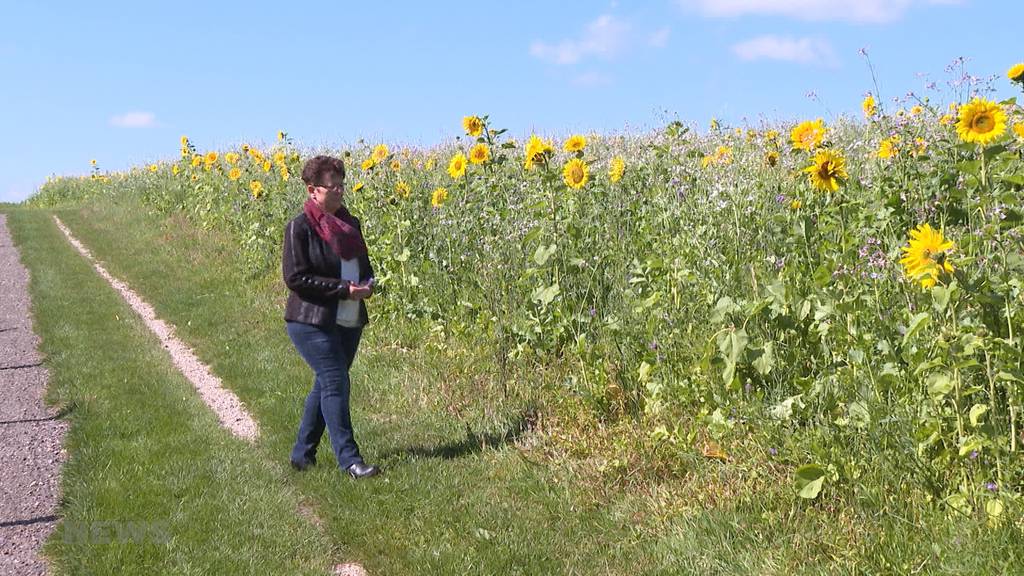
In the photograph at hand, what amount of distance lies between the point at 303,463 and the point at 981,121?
4204 millimetres

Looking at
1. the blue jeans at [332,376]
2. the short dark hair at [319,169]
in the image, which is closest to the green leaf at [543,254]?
the blue jeans at [332,376]

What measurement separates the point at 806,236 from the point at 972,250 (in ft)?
3.69

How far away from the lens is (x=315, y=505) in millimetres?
5613

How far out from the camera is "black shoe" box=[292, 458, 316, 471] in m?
6.15

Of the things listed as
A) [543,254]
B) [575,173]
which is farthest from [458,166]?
[543,254]

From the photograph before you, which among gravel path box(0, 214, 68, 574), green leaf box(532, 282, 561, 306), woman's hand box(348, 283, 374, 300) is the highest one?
woman's hand box(348, 283, 374, 300)

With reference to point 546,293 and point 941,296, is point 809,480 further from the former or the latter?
point 546,293

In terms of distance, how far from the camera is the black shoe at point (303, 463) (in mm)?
6148

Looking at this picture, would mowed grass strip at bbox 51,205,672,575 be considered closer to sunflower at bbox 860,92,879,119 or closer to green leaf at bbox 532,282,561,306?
green leaf at bbox 532,282,561,306

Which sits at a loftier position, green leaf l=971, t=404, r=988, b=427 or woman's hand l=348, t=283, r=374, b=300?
woman's hand l=348, t=283, r=374, b=300

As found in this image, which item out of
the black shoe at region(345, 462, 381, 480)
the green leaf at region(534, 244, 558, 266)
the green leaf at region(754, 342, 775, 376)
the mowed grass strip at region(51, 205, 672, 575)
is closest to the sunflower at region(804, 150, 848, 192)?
the green leaf at region(754, 342, 775, 376)

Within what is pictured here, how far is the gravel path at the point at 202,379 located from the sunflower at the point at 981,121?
16.1 feet

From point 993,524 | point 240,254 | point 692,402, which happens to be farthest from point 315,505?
point 240,254

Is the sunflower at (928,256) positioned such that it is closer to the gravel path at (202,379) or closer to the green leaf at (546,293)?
the green leaf at (546,293)
